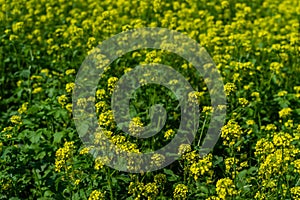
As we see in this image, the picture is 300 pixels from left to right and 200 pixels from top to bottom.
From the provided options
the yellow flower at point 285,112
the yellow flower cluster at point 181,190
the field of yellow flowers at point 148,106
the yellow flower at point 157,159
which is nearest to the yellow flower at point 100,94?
the field of yellow flowers at point 148,106

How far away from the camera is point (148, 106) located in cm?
546

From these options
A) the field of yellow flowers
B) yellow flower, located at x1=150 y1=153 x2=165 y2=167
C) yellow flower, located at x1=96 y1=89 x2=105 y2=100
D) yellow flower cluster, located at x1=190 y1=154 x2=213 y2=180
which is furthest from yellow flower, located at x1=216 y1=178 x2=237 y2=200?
yellow flower, located at x1=96 y1=89 x2=105 y2=100

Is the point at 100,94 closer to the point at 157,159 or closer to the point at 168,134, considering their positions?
the point at 168,134

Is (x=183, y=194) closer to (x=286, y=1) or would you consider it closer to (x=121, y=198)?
(x=121, y=198)

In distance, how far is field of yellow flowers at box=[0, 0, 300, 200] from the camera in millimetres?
4340

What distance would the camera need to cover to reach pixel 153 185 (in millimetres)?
4160

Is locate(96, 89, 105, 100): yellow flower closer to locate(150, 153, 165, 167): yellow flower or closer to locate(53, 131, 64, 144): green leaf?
locate(53, 131, 64, 144): green leaf

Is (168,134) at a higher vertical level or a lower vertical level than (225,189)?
higher

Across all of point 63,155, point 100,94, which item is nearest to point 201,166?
point 63,155

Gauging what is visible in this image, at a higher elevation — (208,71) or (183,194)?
(208,71)

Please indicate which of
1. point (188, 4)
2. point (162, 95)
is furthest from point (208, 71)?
point (188, 4)

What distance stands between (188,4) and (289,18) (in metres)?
1.54

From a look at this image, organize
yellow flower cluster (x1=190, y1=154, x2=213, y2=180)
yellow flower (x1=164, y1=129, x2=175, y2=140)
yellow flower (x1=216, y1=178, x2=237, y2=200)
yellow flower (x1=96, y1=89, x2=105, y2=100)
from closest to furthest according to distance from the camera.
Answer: yellow flower (x1=216, y1=178, x2=237, y2=200) < yellow flower cluster (x1=190, y1=154, x2=213, y2=180) < yellow flower (x1=164, y1=129, x2=175, y2=140) < yellow flower (x1=96, y1=89, x2=105, y2=100)

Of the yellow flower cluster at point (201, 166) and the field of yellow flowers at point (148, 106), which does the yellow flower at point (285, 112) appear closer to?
the field of yellow flowers at point (148, 106)
